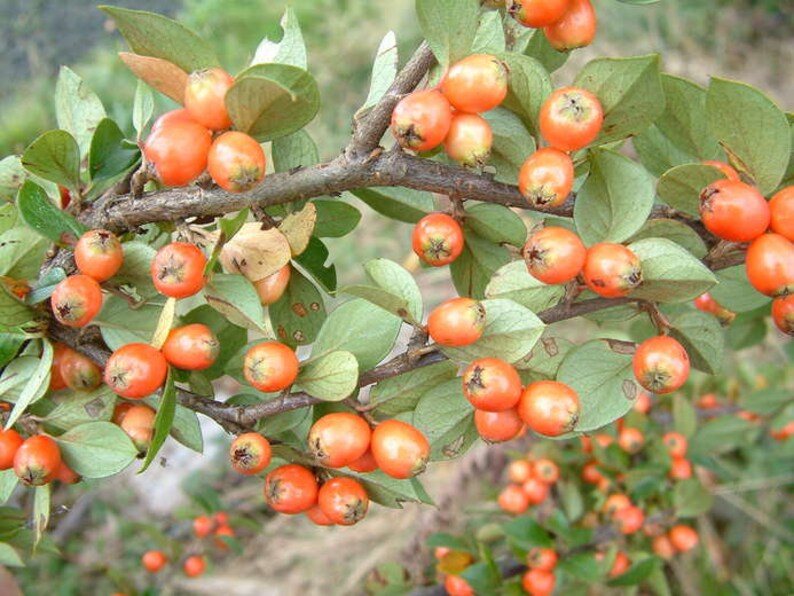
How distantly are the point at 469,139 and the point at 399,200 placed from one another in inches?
12.6

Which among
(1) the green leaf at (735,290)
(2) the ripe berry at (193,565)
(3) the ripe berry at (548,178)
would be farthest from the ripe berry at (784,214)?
(2) the ripe berry at (193,565)

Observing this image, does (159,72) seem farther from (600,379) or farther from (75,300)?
(600,379)

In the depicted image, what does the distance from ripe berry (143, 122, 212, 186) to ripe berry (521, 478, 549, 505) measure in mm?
1745

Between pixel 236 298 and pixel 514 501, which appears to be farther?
pixel 514 501

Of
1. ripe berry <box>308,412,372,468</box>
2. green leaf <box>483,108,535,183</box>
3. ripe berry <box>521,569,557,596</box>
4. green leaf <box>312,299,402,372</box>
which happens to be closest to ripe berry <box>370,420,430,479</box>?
ripe berry <box>308,412,372,468</box>

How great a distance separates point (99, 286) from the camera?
132 centimetres

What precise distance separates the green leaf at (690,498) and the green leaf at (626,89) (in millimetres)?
1583

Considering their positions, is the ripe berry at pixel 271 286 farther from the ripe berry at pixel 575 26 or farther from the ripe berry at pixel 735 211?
the ripe berry at pixel 735 211

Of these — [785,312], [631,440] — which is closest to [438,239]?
[785,312]

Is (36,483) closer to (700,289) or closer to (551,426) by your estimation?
(551,426)

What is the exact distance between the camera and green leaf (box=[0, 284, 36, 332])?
51.6 inches

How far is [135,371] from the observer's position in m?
1.23

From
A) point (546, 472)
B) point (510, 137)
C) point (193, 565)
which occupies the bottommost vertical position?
point (193, 565)

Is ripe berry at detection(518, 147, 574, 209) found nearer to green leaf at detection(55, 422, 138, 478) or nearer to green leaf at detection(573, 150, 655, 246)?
green leaf at detection(573, 150, 655, 246)
